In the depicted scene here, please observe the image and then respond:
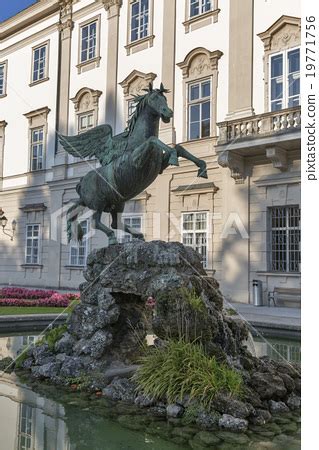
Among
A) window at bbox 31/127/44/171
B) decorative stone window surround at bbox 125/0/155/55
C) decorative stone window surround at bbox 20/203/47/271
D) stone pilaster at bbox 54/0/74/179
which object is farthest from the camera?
window at bbox 31/127/44/171

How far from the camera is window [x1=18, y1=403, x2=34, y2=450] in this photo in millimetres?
3892

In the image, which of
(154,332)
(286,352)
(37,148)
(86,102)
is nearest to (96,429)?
(154,332)

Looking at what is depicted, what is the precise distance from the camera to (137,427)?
168 inches

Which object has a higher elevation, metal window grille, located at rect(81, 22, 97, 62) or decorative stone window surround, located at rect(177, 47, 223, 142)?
metal window grille, located at rect(81, 22, 97, 62)

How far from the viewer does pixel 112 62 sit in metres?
20.7

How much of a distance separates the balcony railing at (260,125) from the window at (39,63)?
40.2ft

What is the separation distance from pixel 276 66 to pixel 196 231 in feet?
19.2

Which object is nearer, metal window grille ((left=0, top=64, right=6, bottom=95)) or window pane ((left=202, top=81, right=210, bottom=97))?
window pane ((left=202, top=81, right=210, bottom=97))

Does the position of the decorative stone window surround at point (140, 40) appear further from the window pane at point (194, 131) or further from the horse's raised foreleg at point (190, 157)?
the horse's raised foreleg at point (190, 157)

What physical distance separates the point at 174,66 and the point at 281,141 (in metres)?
6.25

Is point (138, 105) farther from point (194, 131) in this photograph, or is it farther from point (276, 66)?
point (194, 131)

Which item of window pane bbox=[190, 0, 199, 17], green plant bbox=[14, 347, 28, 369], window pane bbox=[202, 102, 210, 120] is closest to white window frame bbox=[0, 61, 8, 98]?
window pane bbox=[190, 0, 199, 17]

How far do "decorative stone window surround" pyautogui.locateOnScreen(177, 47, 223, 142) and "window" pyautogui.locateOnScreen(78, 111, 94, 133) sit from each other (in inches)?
213
